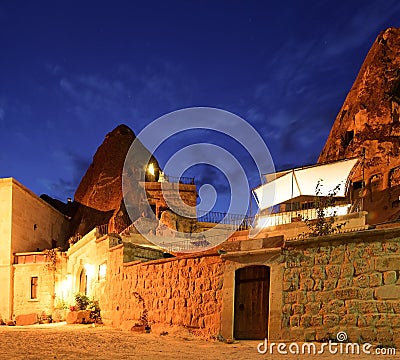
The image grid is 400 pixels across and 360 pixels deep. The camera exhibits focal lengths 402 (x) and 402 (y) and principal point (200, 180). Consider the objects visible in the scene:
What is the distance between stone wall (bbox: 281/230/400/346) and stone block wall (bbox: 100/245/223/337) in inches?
73.8

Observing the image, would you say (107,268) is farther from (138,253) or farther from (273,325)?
(273,325)

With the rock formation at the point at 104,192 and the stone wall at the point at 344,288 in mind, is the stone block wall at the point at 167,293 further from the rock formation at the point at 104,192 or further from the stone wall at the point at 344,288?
the rock formation at the point at 104,192

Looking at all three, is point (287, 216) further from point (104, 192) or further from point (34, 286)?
point (104, 192)

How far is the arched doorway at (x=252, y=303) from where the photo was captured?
324 inches

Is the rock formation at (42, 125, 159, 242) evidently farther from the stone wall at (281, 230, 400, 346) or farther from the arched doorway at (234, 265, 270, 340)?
the stone wall at (281, 230, 400, 346)

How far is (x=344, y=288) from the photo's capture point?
23.6ft

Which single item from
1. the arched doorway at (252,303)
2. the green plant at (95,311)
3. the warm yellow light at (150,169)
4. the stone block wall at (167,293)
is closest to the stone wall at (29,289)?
the green plant at (95,311)

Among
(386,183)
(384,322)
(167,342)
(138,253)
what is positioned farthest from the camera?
(386,183)

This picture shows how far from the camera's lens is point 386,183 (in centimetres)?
1973

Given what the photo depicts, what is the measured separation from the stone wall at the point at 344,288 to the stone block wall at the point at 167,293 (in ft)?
6.15

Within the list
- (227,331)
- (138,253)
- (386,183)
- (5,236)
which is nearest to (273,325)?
(227,331)

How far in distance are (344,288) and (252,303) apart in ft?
6.69

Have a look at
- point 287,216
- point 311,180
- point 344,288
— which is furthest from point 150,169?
point 344,288

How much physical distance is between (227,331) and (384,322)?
10.5ft
